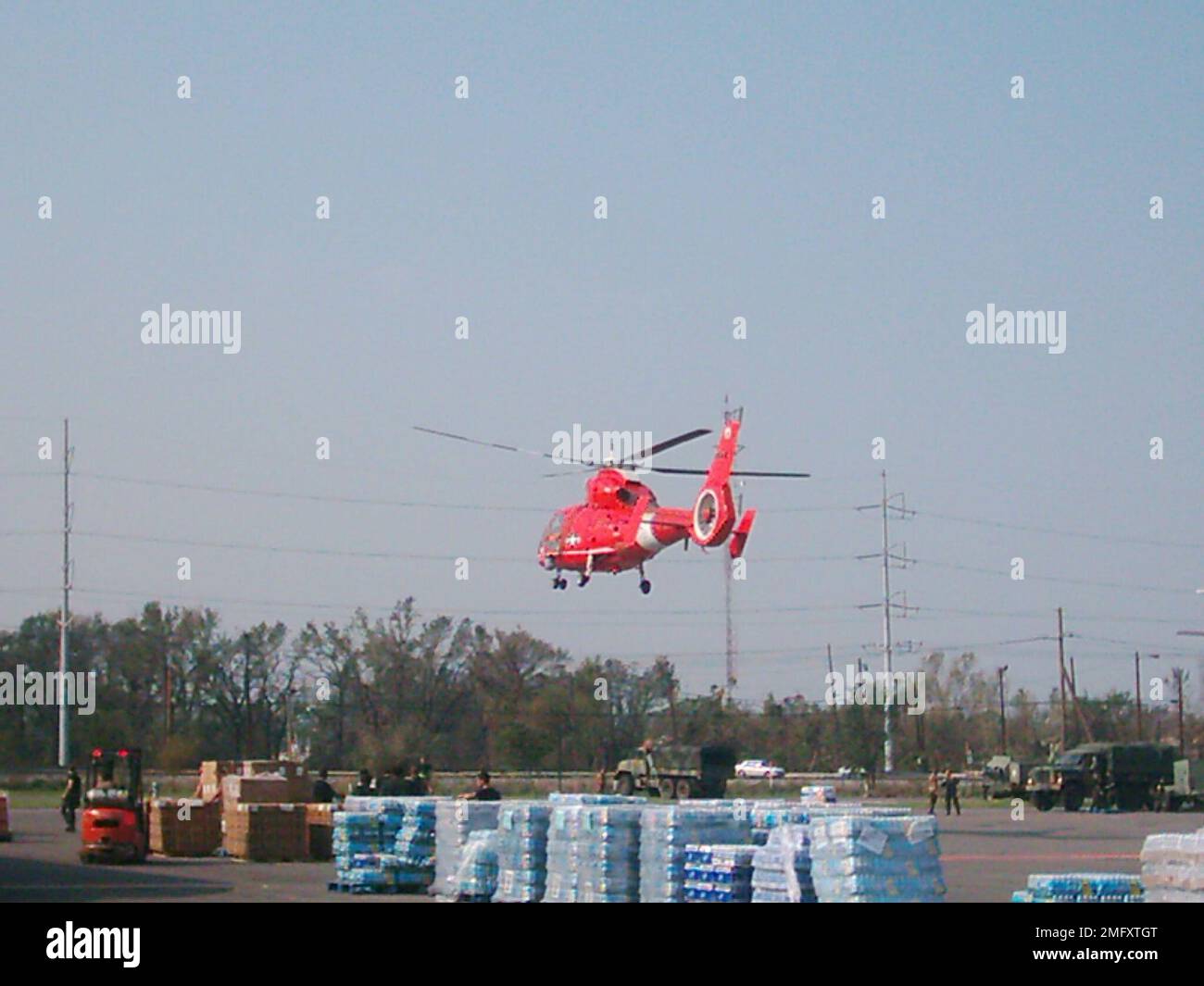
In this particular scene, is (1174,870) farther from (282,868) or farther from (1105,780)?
(1105,780)

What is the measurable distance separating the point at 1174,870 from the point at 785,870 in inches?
151

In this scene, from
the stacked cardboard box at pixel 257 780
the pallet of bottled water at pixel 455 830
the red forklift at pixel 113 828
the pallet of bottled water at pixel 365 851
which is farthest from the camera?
the stacked cardboard box at pixel 257 780

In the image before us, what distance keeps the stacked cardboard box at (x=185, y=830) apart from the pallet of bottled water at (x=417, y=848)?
29.0 feet

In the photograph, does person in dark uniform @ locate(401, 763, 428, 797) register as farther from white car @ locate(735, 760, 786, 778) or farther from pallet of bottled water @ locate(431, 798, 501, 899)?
white car @ locate(735, 760, 786, 778)

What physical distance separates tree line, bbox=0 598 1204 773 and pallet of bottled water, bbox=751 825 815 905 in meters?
32.8

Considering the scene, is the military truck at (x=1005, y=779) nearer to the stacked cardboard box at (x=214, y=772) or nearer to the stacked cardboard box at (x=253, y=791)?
the stacked cardboard box at (x=214, y=772)

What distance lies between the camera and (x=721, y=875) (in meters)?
18.1

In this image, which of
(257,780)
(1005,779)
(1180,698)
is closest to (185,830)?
(257,780)

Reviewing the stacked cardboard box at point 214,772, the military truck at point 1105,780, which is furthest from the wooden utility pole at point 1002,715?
the stacked cardboard box at point 214,772

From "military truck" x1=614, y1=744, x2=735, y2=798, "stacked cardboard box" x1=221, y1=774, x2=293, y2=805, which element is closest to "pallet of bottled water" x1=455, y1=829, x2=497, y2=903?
"stacked cardboard box" x1=221, y1=774, x2=293, y2=805

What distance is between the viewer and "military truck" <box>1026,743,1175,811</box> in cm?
5447

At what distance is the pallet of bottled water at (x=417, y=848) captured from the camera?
23.0 metres
